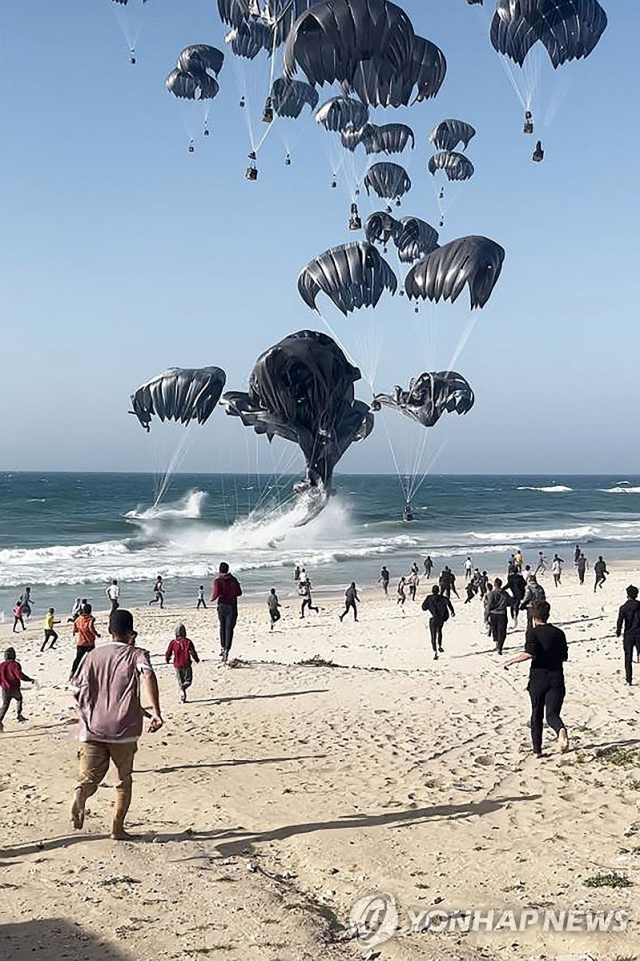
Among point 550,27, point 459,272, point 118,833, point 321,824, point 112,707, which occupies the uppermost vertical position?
point 550,27

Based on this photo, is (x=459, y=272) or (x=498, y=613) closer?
(x=498, y=613)

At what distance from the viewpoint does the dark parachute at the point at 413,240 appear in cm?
3123

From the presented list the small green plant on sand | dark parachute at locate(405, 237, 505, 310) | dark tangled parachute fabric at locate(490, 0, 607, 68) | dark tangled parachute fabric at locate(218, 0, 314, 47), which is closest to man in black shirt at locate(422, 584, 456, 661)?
dark parachute at locate(405, 237, 505, 310)

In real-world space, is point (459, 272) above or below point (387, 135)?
below

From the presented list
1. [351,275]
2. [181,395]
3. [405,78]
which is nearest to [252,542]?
[181,395]

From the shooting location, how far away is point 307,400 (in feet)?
86.4

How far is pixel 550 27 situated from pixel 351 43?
7.97 m

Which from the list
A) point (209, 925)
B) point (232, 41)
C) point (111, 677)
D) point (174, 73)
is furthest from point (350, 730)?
point (174, 73)

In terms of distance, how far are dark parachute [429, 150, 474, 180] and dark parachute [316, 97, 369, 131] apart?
4185mm

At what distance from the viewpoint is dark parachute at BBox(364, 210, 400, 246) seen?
28891 mm

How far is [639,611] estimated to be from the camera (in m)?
12.0

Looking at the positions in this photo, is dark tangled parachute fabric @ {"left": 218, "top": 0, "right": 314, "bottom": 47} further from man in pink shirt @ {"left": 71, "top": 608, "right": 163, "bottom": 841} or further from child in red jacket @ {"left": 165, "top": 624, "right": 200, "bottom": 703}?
man in pink shirt @ {"left": 71, "top": 608, "right": 163, "bottom": 841}

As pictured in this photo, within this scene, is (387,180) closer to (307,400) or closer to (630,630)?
(307,400)

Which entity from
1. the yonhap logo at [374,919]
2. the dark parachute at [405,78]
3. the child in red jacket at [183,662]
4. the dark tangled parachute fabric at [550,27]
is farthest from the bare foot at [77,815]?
the dark tangled parachute fabric at [550,27]
